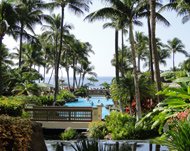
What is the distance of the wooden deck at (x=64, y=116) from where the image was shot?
21.8m

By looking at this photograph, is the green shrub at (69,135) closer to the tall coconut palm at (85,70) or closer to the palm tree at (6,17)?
the palm tree at (6,17)

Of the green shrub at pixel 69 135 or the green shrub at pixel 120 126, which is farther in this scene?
the green shrub at pixel 69 135

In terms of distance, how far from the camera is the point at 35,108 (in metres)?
22.3

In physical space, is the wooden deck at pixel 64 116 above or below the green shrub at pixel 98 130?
above

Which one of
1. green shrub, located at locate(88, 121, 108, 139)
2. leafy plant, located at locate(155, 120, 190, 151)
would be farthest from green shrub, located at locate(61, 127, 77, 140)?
leafy plant, located at locate(155, 120, 190, 151)

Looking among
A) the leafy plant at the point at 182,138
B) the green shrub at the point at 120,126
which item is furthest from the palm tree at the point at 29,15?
the leafy plant at the point at 182,138

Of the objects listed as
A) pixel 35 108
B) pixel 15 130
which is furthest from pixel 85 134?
pixel 15 130

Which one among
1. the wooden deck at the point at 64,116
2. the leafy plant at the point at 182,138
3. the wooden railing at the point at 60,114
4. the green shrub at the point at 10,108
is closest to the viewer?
the leafy plant at the point at 182,138

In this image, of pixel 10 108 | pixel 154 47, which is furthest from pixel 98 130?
pixel 154 47

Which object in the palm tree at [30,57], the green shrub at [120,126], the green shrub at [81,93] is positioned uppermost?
the palm tree at [30,57]

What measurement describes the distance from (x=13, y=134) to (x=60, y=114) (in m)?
16.0

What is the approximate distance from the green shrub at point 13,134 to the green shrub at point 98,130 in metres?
11.8

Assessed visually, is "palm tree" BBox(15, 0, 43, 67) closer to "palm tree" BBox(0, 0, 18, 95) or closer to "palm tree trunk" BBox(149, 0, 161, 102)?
"palm tree" BBox(0, 0, 18, 95)

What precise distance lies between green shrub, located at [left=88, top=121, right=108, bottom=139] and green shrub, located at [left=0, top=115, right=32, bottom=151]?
467 inches
